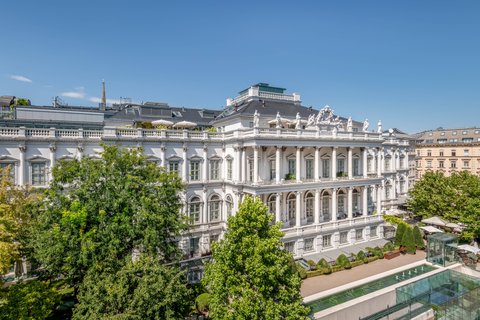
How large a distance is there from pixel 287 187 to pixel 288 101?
1969 centimetres

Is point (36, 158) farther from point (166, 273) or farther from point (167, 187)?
point (166, 273)

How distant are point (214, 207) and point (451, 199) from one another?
3369 centimetres

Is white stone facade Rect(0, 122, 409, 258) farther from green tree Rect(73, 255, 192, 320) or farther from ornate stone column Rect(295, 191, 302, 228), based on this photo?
green tree Rect(73, 255, 192, 320)

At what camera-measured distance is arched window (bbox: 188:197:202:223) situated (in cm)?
3366

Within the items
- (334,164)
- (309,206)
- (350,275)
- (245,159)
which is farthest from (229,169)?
(350,275)

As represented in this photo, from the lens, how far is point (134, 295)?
50.2 ft

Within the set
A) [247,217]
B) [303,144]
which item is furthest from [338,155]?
[247,217]

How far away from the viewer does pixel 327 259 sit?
32.4 metres

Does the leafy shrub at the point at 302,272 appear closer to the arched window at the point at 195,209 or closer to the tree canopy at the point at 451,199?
the arched window at the point at 195,209

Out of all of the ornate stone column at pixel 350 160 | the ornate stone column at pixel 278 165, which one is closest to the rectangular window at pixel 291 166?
the ornate stone column at pixel 278 165

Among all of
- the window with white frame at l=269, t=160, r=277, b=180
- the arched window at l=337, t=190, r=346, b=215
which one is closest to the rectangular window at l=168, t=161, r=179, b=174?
the window with white frame at l=269, t=160, r=277, b=180

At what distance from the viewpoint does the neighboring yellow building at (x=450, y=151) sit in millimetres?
62719

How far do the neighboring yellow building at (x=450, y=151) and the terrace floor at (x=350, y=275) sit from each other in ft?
137

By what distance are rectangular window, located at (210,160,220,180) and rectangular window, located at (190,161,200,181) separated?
1.75 meters
